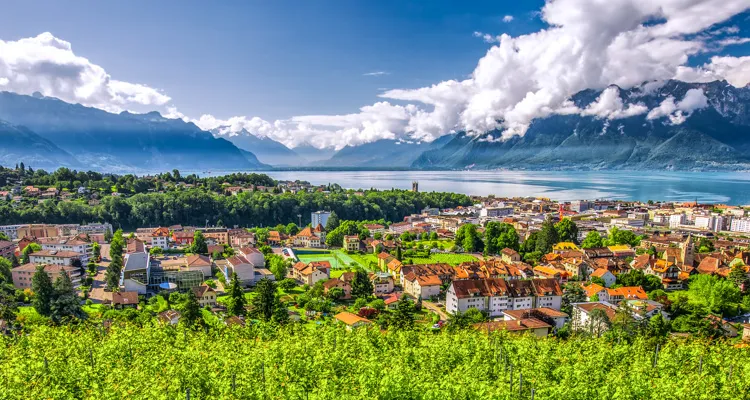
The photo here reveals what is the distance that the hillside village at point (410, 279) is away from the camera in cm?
1861

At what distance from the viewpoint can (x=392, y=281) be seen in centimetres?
2591

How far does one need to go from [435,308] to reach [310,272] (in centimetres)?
747

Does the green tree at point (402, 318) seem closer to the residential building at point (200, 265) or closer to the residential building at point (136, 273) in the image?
the residential building at point (136, 273)

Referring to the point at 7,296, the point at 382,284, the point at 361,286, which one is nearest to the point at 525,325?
the point at 361,286

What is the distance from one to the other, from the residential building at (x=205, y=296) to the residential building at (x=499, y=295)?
1103cm

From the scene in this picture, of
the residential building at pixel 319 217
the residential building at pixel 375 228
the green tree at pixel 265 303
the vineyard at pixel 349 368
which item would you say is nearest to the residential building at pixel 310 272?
the green tree at pixel 265 303

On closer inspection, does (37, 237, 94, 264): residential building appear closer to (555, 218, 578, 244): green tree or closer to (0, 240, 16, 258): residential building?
(0, 240, 16, 258): residential building

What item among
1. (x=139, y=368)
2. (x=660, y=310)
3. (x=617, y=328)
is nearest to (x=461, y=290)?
(x=617, y=328)

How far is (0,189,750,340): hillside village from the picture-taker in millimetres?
18609

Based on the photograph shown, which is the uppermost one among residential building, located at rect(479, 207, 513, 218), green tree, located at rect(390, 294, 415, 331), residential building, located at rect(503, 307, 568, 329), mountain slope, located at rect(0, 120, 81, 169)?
mountain slope, located at rect(0, 120, 81, 169)

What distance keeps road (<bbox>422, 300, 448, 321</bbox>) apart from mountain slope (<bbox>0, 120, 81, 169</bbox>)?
162957 millimetres

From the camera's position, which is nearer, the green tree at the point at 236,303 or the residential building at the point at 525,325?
the residential building at the point at 525,325

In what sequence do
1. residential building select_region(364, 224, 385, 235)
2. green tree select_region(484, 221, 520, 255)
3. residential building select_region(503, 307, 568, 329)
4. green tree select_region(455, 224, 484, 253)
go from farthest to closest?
residential building select_region(364, 224, 385, 235), green tree select_region(455, 224, 484, 253), green tree select_region(484, 221, 520, 255), residential building select_region(503, 307, 568, 329)

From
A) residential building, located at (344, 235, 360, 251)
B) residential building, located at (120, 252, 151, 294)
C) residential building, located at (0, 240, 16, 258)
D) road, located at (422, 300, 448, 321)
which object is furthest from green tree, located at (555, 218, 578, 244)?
residential building, located at (0, 240, 16, 258)
